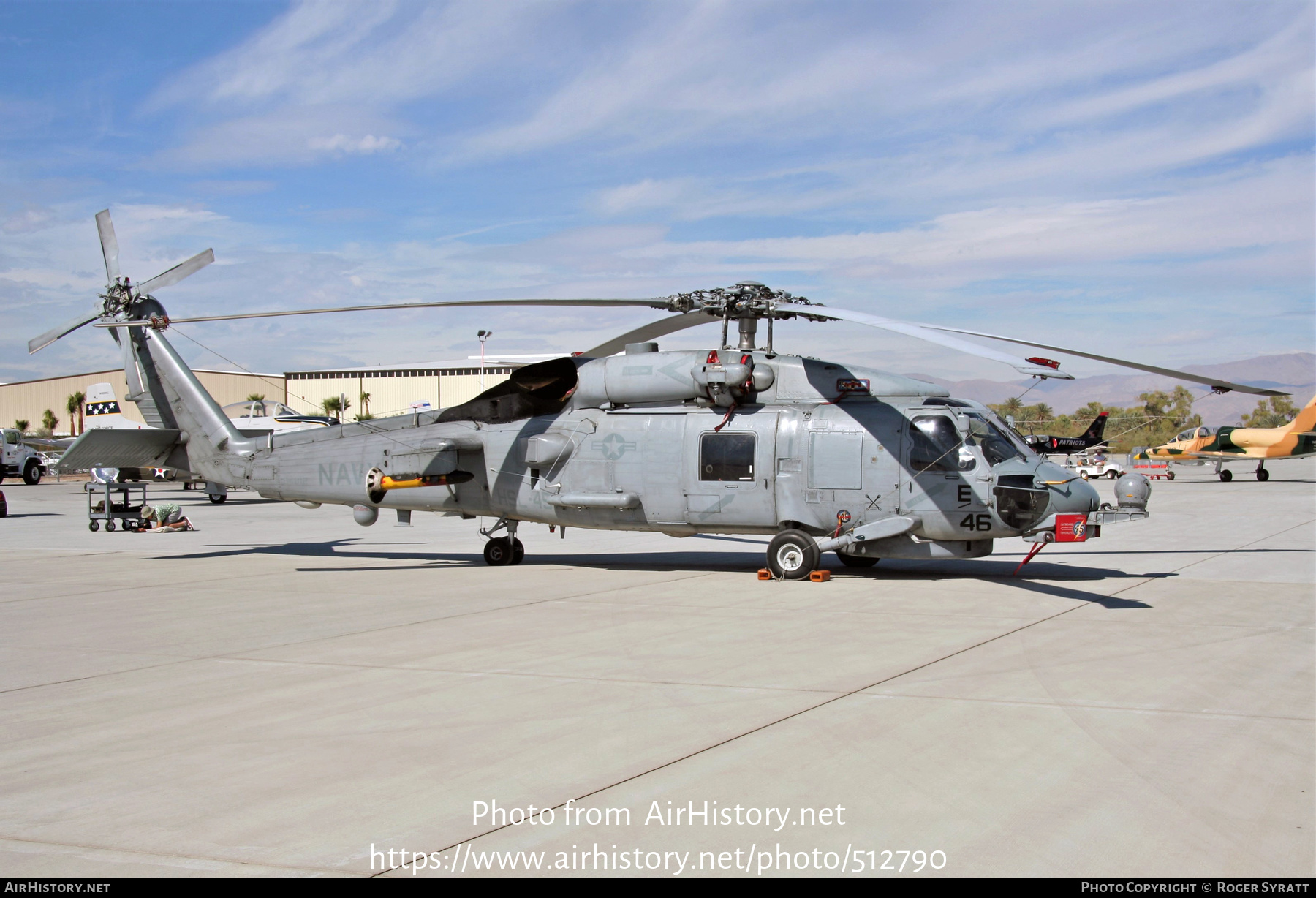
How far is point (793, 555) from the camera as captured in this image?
12219mm

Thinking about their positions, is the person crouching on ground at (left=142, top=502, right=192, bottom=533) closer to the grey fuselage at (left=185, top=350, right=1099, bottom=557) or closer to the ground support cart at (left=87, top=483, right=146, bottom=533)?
the ground support cart at (left=87, top=483, right=146, bottom=533)

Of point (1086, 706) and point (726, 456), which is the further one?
point (726, 456)

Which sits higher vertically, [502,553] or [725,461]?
[725,461]

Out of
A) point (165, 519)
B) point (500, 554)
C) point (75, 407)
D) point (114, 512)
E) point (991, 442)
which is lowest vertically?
point (500, 554)

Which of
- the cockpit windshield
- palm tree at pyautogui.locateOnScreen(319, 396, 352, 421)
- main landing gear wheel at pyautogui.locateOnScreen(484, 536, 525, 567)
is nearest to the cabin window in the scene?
the cockpit windshield

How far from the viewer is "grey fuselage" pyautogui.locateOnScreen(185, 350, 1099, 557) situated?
39.3ft

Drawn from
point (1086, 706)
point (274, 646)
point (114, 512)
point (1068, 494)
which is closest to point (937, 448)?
point (1068, 494)

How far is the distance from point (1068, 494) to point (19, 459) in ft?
157

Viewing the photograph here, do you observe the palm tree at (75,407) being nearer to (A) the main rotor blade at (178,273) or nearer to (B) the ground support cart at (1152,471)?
(A) the main rotor blade at (178,273)

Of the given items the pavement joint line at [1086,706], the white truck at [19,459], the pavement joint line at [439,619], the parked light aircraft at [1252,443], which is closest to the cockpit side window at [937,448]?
the pavement joint line at [439,619]

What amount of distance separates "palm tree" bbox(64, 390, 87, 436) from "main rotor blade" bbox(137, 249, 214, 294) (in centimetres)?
9091

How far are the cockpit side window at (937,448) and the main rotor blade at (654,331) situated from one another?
2979 mm

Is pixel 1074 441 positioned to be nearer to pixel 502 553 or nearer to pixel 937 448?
pixel 937 448

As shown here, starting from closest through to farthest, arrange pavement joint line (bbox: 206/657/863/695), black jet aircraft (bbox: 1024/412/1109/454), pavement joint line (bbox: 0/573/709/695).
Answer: pavement joint line (bbox: 206/657/863/695) → pavement joint line (bbox: 0/573/709/695) → black jet aircraft (bbox: 1024/412/1109/454)
